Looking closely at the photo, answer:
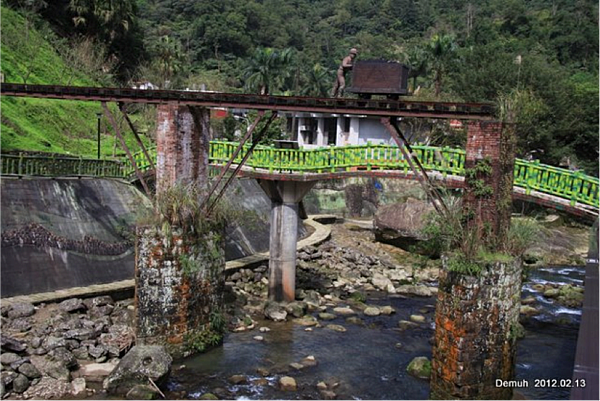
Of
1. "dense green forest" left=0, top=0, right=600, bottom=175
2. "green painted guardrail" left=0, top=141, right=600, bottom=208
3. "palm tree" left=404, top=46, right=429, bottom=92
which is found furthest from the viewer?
"palm tree" left=404, top=46, right=429, bottom=92

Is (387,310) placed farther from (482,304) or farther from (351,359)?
(482,304)

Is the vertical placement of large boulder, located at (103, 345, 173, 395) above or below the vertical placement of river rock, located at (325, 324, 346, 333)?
above

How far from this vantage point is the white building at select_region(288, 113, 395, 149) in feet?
145

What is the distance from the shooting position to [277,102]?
54.3 ft

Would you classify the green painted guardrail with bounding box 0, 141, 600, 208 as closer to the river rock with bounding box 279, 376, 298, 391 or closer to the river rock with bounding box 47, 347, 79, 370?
the river rock with bounding box 279, 376, 298, 391

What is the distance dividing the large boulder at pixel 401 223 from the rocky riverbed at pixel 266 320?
0.93 m

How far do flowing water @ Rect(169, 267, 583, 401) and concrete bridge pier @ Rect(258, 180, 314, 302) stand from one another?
238 centimetres

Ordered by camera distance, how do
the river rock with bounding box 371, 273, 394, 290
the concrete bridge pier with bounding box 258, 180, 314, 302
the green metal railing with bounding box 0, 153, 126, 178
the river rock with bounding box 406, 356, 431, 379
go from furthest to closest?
1. the river rock with bounding box 371, 273, 394, 290
2. the concrete bridge pier with bounding box 258, 180, 314, 302
3. the green metal railing with bounding box 0, 153, 126, 178
4. the river rock with bounding box 406, 356, 431, 379

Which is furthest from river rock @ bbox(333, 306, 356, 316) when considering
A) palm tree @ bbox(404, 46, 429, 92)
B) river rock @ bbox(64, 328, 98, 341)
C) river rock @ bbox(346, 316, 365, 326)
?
palm tree @ bbox(404, 46, 429, 92)

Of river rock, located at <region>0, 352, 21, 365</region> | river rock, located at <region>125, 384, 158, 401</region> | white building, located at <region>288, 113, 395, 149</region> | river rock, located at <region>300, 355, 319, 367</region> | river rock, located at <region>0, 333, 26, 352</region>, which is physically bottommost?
river rock, located at <region>300, 355, 319, 367</region>

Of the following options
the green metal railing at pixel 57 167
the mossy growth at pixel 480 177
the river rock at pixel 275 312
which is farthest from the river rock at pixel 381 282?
the mossy growth at pixel 480 177

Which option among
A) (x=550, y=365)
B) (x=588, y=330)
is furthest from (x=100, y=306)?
(x=588, y=330)

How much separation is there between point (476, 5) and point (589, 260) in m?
107

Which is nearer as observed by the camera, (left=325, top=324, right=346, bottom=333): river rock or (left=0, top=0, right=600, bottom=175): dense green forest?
Result: (left=325, top=324, right=346, bottom=333): river rock
